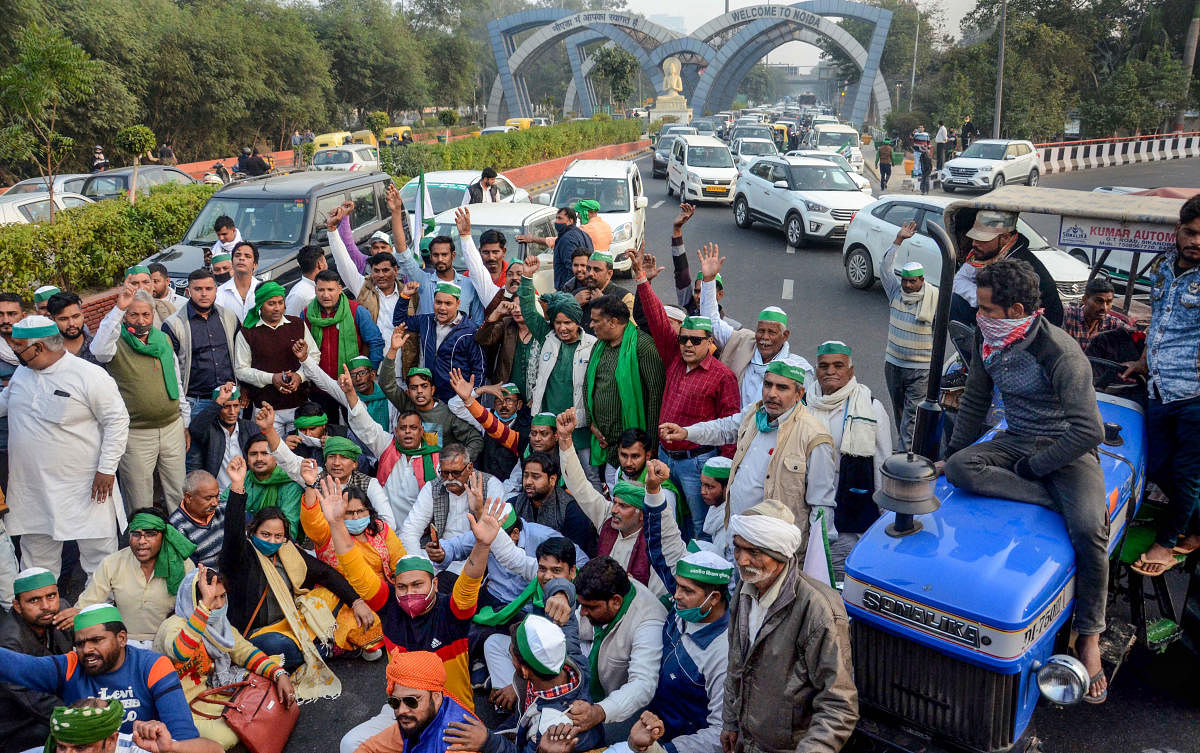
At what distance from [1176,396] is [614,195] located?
11624 mm

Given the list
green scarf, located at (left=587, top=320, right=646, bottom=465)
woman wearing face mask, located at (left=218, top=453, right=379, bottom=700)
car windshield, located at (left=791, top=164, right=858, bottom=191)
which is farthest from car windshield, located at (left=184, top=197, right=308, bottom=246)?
car windshield, located at (left=791, top=164, right=858, bottom=191)

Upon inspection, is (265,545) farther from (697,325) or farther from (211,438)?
(697,325)

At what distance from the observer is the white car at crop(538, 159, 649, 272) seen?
1488cm

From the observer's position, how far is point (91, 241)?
38.5ft

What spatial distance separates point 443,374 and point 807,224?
1186 centimetres

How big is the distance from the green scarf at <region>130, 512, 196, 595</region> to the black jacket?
Result: 166cm

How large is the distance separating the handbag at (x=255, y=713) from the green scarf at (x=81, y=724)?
3.63 ft

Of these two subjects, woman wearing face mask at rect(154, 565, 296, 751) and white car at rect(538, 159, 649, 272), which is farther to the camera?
white car at rect(538, 159, 649, 272)

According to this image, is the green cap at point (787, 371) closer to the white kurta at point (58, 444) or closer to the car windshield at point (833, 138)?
the white kurta at point (58, 444)

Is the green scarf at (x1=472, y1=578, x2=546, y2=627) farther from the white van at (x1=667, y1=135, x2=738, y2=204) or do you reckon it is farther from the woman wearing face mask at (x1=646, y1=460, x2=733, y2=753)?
the white van at (x1=667, y1=135, x2=738, y2=204)

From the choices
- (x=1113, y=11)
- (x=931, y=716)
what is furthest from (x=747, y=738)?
(x=1113, y=11)

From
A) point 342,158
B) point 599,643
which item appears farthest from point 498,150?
point 599,643

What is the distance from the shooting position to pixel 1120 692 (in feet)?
16.7

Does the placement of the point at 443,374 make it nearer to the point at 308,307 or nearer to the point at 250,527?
the point at 308,307
